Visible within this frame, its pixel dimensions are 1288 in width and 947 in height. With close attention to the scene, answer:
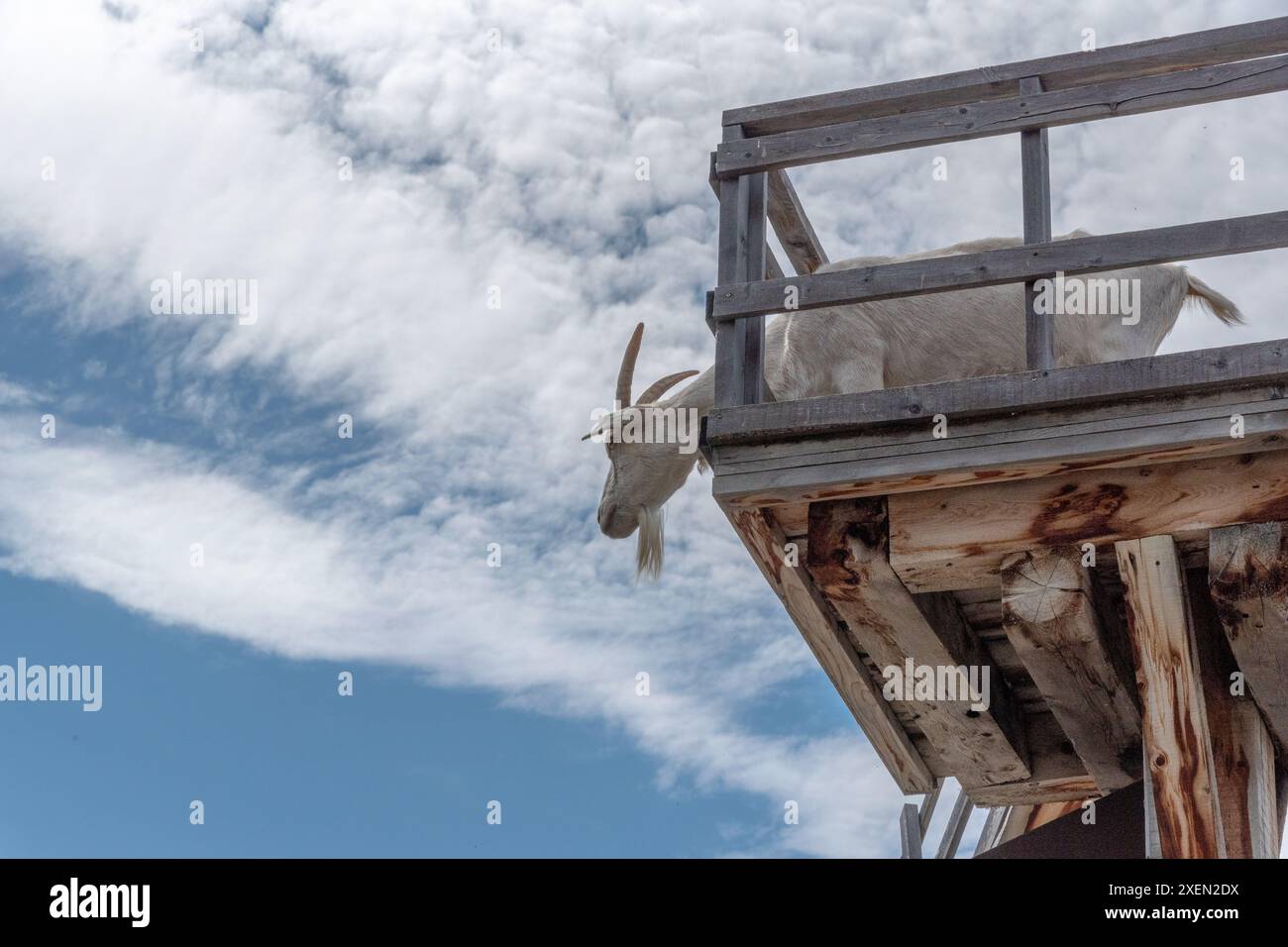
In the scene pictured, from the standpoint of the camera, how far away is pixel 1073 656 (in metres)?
4.89

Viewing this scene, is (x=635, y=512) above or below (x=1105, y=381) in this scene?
above

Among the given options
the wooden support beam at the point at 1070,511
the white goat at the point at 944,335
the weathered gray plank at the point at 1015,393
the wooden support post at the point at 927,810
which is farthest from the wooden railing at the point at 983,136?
the wooden support post at the point at 927,810

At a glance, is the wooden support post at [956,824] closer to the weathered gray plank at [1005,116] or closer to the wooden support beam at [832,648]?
the wooden support beam at [832,648]

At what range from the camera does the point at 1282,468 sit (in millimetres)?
4305

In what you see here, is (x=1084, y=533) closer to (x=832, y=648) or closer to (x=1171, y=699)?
(x=1171, y=699)

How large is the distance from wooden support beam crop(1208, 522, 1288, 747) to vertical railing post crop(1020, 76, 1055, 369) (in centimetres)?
74

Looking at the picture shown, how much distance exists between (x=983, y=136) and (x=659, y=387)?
12.3 feet

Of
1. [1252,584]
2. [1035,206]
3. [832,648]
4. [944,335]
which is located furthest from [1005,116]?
[944,335]

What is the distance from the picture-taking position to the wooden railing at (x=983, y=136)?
4555 millimetres

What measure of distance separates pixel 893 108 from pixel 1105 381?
129 centimetres
